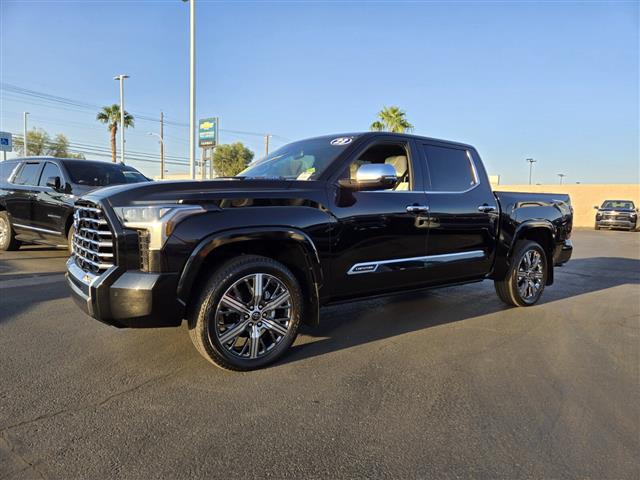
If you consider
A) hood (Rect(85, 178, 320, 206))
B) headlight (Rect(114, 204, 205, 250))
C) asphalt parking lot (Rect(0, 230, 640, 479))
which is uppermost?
hood (Rect(85, 178, 320, 206))

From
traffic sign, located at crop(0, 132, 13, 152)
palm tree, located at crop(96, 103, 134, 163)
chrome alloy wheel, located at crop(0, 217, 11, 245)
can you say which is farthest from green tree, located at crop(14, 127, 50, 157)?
chrome alloy wheel, located at crop(0, 217, 11, 245)

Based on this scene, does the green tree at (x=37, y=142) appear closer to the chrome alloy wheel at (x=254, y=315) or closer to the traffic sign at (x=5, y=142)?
the traffic sign at (x=5, y=142)

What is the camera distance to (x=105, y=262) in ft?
10.6

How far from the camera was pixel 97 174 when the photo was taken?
8.29 m

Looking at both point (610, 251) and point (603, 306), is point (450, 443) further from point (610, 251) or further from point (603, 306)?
point (610, 251)

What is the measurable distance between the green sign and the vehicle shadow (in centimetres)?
1990

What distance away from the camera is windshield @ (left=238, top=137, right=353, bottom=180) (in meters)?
4.05

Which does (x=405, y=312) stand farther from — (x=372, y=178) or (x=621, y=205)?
(x=621, y=205)

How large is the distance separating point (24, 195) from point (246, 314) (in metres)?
7.15

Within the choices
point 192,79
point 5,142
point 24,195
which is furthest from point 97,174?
point 5,142

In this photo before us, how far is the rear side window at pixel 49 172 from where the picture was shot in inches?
318

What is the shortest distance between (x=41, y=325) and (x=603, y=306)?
6.60 m

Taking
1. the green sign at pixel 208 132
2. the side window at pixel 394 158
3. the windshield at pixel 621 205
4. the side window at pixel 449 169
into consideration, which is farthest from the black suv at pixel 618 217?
the side window at pixel 394 158

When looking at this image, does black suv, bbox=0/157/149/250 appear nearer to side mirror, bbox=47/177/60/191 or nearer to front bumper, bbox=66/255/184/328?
side mirror, bbox=47/177/60/191
